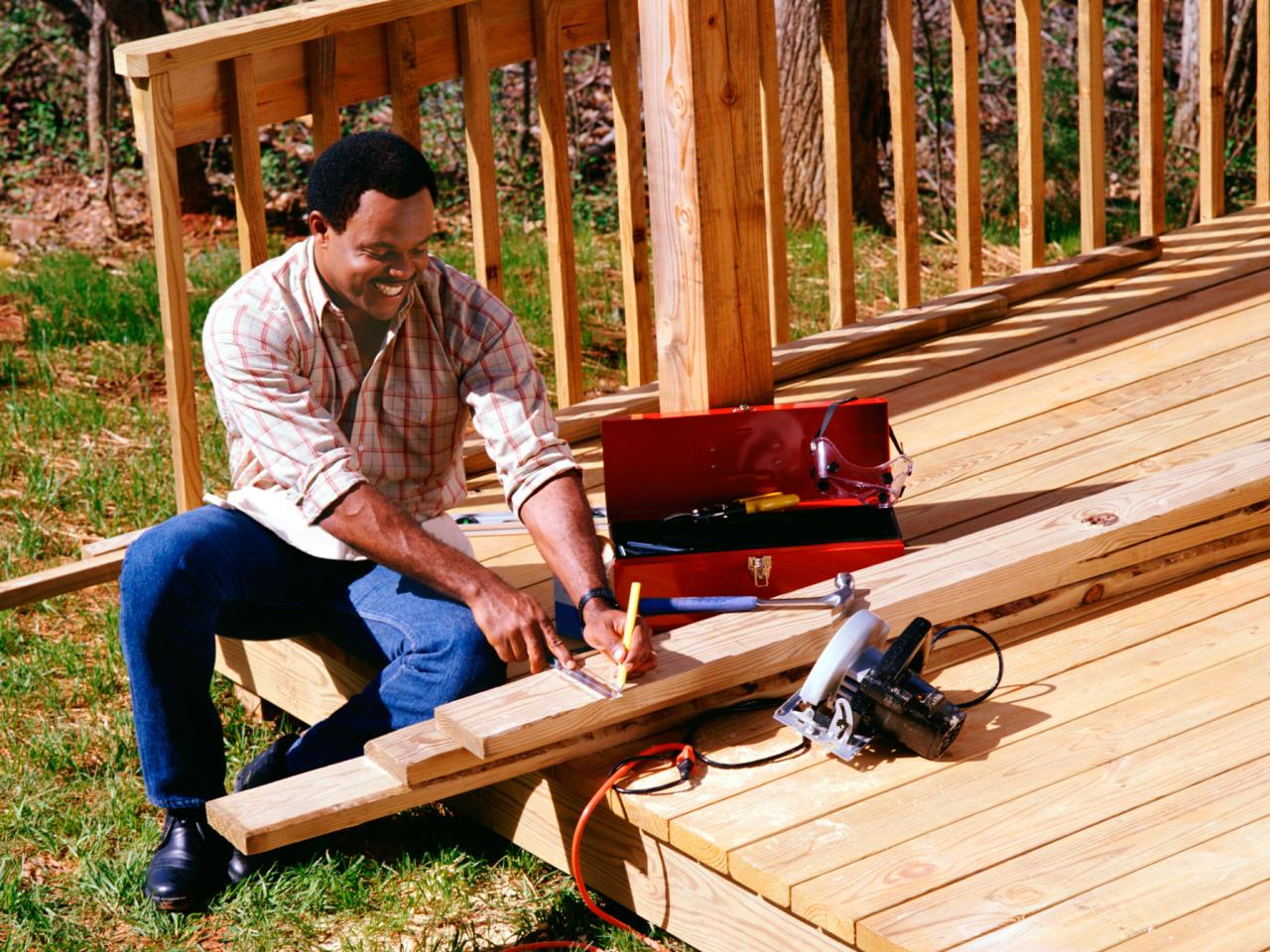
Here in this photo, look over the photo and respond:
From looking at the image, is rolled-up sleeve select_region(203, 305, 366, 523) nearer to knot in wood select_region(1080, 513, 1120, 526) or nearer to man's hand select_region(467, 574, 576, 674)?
man's hand select_region(467, 574, 576, 674)

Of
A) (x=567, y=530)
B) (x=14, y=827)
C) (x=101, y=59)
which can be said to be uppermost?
(x=101, y=59)

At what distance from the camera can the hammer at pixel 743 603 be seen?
124 inches

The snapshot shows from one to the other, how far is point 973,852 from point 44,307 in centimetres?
495

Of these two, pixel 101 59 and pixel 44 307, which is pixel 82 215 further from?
pixel 44 307

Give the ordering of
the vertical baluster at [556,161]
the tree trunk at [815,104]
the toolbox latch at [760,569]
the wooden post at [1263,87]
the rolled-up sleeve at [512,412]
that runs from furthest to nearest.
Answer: the tree trunk at [815,104], the wooden post at [1263,87], the vertical baluster at [556,161], the toolbox latch at [760,569], the rolled-up sleeve at [512,412]

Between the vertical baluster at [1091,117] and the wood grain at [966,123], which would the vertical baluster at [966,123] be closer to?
the wood grain at [966,123]

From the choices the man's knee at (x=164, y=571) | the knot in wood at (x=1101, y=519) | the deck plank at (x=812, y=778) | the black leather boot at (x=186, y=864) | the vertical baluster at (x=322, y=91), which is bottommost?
the black leather boot at (x=186, y=864)

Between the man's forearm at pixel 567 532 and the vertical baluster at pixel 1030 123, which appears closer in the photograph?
the man's forearm at pixel 567 532

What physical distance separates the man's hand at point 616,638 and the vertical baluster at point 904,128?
2266 mm

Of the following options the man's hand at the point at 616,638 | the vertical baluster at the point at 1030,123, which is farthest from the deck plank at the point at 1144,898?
the vertical baluster at the point at 1030,123

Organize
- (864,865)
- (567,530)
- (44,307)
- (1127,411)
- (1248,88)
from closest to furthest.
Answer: (864,865)
(567,530)
(1127,411)
(44,307)
(1248,88)

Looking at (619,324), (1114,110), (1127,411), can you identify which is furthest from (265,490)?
(1114,110)

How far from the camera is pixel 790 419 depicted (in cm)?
360

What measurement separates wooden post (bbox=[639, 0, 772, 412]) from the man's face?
1.75 ft
